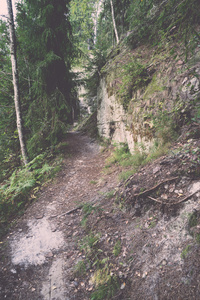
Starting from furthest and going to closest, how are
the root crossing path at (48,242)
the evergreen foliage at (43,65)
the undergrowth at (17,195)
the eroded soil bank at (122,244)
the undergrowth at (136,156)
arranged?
the evergreen foliage at (43,65) < the undergrowth at (17,195) < the undergrowth at (136,156) < the root crossing path at (48,242) < the eroded soil bank at (122,244)

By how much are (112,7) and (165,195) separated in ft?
53.0

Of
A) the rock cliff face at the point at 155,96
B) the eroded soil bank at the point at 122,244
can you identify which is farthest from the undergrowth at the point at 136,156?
the eroded soil bank at the point at 122,244

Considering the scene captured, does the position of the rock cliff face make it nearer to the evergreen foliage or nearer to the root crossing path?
the root crossing path

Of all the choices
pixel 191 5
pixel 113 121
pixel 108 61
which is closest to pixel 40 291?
pixel 191 5

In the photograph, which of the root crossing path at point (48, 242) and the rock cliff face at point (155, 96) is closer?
the root crossing path at point (48, 242)

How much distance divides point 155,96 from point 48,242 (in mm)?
5853

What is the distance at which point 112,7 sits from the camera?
12336 millimetres

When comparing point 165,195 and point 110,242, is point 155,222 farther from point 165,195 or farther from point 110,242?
point 110,242

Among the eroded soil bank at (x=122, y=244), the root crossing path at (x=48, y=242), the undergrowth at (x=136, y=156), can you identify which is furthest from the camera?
the undergrowth at (x=136, y=156)

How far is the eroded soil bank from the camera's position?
2166 mm

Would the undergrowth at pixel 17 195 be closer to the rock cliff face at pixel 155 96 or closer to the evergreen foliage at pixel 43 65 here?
the evergreen foliage at pixel 43 65

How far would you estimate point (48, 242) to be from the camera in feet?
12.5

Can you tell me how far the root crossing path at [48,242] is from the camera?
2840 millimetres

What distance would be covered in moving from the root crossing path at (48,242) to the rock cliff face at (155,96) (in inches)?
93.4
